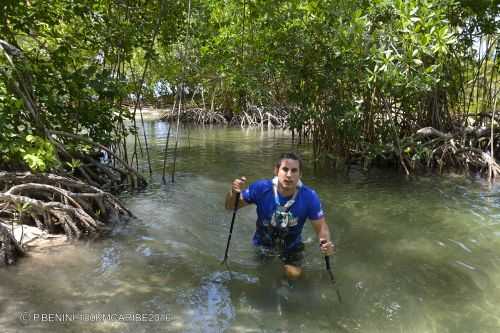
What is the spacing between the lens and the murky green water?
10.0ft

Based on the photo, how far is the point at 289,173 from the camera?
11.9ft

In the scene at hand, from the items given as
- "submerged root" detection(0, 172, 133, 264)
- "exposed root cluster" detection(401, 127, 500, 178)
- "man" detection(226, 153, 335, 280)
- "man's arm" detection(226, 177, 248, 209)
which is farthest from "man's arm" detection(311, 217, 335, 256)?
"exposed root cluster" detection(401, 127, 500, 178)

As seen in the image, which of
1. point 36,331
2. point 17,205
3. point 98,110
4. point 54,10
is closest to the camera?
point 36,331

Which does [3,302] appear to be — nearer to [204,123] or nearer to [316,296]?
[316,296]

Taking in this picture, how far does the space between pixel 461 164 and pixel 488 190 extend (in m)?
1.62

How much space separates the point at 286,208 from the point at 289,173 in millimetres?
376

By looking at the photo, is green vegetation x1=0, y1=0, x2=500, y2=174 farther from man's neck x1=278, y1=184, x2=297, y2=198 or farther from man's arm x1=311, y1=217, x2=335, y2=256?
man's arm x1=311, y1=217, x2=335, y2=256

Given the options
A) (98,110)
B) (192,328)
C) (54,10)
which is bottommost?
(192,328)

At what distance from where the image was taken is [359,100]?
29.6ft

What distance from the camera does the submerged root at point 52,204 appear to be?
4.38 m

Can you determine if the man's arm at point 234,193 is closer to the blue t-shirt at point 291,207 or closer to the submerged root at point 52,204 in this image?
the blue t-shirt at point 291,207

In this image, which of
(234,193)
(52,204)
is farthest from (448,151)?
(52,204)

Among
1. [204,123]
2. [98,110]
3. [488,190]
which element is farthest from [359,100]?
[204,123]

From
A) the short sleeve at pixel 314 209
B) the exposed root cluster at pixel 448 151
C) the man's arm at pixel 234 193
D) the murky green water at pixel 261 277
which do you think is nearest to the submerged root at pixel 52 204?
the murky green water at pixel 261 277
